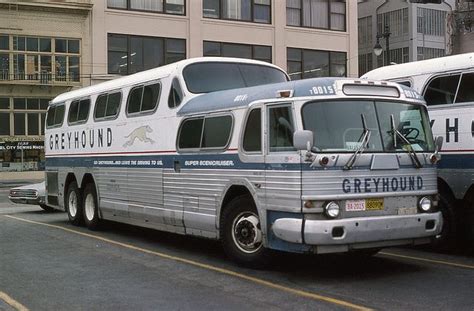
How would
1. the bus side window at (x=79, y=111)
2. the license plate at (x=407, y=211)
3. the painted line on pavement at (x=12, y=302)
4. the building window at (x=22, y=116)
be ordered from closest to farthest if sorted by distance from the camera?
the painted line on pavement at (x=12, y=302)
the license plate at (x=407, y=211)
the bus side window at (x=79, y=111)
the building window at (x=22, y=116)

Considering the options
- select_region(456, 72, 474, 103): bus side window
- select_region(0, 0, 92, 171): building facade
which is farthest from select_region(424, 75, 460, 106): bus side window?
select_region(0, 0, 92, 171): building facade

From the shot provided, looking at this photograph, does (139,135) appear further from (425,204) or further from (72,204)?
(425,204)

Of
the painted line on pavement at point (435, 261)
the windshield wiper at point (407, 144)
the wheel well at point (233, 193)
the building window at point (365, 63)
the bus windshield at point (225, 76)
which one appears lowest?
the painted line on pavement at point (435, 261)

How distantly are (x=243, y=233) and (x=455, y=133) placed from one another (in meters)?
3.63

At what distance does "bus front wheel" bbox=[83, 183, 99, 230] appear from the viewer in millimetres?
13273

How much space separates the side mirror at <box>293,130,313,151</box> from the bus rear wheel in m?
7.85

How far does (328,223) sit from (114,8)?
103 ft

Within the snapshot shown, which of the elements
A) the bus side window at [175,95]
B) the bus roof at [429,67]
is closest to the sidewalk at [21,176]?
the bus side window at [175,95]

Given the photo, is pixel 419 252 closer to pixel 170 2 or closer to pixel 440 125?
pixel 440 125

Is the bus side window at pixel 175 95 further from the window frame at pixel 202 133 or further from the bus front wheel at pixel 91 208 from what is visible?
the bus front wheel at pixel 91 208

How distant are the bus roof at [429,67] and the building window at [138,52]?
87.3 ft

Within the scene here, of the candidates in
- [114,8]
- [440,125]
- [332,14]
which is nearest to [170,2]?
[114,8]

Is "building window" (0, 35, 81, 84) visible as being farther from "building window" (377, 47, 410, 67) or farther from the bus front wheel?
"building window" (377, 47, 410, 67)

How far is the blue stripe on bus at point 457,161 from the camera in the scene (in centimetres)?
923
